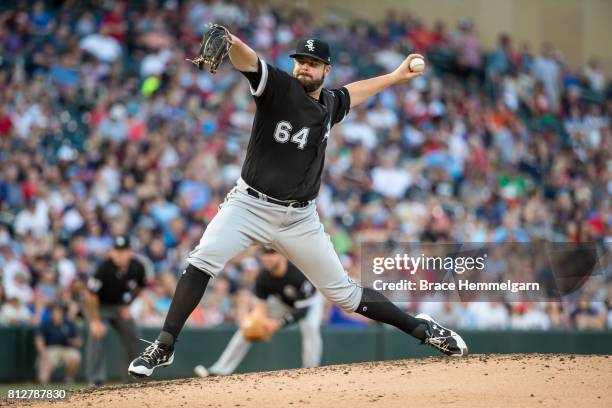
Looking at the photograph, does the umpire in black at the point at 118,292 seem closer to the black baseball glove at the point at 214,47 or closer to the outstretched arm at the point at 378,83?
the outstretched arm at the point at 378,83

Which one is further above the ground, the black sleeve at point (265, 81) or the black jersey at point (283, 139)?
the black sleeve at point (265, 81)

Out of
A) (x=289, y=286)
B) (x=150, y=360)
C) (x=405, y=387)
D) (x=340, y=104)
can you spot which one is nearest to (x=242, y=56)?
(x=340, y=104)

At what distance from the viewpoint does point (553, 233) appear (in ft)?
52.9

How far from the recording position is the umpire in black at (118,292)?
35.3 feet

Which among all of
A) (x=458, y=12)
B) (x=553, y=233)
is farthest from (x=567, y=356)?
(x=458, y=12)

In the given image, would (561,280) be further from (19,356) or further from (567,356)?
(19,356)

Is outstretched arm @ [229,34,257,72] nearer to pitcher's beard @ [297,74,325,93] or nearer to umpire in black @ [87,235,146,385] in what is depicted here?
pitcher's beard @ [297,74,325,93]

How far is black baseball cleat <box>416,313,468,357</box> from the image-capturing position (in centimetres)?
706

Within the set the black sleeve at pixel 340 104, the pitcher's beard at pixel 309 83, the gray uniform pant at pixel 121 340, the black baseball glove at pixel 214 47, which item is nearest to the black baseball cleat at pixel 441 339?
the black sleeve at pixel 340 104

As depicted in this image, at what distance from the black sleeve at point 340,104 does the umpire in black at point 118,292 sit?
459cm

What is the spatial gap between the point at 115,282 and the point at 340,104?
4.83m

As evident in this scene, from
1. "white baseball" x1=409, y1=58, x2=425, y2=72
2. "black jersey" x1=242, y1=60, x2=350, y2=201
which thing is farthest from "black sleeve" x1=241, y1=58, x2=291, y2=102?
"white baseball" x1=409, y1=58, x2=425, y2=72

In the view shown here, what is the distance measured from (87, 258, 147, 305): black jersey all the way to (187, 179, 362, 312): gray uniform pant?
182 inches

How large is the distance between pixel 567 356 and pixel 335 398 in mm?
2093
